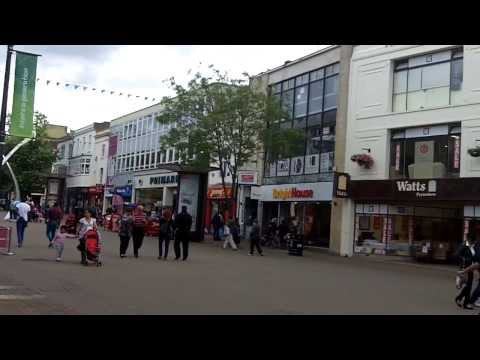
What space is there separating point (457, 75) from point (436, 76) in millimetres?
1097

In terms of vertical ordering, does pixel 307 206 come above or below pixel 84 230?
above

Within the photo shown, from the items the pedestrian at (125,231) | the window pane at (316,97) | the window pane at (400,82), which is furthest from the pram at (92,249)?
the window pane at (316,97)

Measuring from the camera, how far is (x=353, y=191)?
29797 millimetres

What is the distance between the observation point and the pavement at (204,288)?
Result: 10.7 metres

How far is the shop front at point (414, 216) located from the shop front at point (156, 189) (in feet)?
76.0

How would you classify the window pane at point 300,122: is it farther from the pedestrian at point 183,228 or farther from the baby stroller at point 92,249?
the baby stroller at point 92,249

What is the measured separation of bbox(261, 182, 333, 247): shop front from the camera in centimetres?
3266

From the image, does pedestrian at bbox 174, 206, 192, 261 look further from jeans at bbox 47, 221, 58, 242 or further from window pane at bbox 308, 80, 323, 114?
window pane at bbox 308, 80, 323, 114

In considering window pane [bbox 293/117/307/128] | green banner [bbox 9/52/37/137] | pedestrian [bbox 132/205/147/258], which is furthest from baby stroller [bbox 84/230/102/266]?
window pane [bbox 293/117/307/128]

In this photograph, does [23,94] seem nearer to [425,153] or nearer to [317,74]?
[425,153]

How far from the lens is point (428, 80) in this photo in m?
27.5

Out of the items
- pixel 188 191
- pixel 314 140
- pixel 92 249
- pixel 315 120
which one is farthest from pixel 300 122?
pixel 92 249

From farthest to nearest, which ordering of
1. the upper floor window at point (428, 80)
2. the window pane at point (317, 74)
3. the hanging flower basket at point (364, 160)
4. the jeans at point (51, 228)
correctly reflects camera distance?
1. the window pane at point (317, 74)
2. the hanging flower basket at point (364, 160)
3. the upper floor window at point (428, 80)
4. the jeans at point (51, 228)
